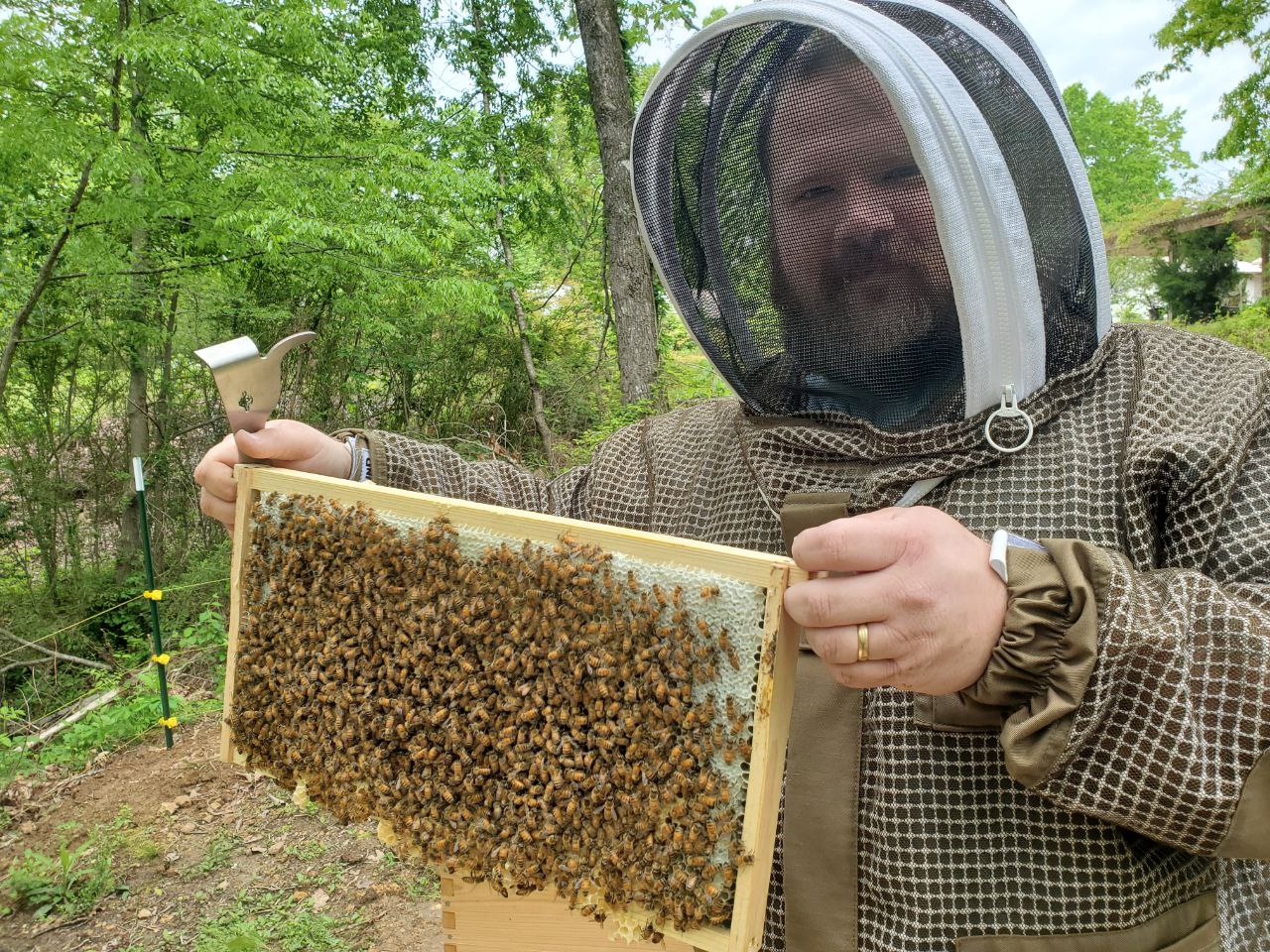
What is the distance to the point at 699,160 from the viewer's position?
2.01 metres

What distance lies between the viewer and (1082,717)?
3.96 ft

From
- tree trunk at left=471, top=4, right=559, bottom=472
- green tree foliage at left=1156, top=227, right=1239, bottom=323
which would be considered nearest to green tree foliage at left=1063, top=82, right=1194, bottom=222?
green tree foliage at left=1156, top=227, right=1239, bottom=323

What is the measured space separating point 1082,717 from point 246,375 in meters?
1.76

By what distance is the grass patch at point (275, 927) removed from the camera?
4.01m

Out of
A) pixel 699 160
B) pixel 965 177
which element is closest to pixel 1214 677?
pixel 965 177

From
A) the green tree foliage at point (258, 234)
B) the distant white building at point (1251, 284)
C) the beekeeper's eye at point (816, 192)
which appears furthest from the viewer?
the distant white building at point (1251, 284)

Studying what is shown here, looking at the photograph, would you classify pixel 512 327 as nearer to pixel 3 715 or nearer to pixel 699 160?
pixel 3 715

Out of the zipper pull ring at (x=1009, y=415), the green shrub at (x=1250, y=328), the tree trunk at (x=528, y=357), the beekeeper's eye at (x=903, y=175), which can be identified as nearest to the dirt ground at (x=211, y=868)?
the zipper pull ring at (x=1009, y=415)

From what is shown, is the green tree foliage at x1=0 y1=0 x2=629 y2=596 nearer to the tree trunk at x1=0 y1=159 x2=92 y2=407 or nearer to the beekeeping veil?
the tree trunk at x1=0 y1=159 x2=92 y2=407

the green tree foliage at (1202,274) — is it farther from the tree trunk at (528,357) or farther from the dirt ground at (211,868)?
the dirt ground at (211,868)

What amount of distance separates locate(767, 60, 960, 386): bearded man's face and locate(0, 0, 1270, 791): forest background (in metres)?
6.50

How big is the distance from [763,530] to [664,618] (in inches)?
21.9

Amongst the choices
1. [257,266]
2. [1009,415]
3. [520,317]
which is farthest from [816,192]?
[520,317]

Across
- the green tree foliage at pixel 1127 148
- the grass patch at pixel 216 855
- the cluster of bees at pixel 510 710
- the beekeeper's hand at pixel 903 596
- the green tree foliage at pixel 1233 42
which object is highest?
the green tree foliage at pixel 1127 148
